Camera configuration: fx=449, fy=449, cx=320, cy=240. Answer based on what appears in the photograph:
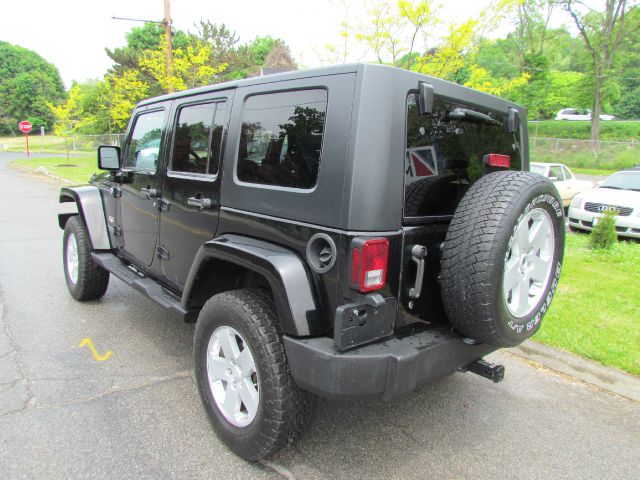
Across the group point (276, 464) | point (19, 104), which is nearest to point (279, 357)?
point (276, 464)

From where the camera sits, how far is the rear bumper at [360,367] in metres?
1.93

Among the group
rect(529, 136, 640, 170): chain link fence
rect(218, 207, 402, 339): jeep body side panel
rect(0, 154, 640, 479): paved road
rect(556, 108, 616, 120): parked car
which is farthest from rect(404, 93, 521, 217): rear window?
rect(556, 108, 616, 120): parked car

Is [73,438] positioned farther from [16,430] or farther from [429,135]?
[429,135]

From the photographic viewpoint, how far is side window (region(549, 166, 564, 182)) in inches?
436

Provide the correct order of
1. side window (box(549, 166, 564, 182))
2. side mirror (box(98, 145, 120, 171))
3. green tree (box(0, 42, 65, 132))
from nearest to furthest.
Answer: side mirror (box(98, 145, 120, 171)) < side window (box(549, 166, 564, 182)) < green tree (box(0, 42, 65, 132))

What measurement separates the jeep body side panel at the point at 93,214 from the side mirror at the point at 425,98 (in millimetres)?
3389

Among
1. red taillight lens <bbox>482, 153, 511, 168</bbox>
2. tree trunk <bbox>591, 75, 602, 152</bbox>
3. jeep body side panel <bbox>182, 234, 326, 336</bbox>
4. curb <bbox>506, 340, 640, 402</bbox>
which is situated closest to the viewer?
jeep body side panel <bbox>182, 234, 326, 336</bbox>

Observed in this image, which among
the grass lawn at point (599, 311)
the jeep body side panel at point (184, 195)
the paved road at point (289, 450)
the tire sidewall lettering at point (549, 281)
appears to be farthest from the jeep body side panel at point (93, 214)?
the grass lawn at point (599, 311)

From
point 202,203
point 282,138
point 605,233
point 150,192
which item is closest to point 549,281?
point 282,138

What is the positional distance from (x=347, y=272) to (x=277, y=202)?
0.58 metres

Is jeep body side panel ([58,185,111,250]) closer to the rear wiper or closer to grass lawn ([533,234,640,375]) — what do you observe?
the rear wiper

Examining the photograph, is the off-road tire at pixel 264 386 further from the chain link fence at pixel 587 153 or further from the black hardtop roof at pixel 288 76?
the chain link fence at pixel 587 153

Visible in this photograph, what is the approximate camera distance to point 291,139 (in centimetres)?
226

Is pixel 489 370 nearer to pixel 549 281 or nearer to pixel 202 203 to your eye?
pixel 549 281
